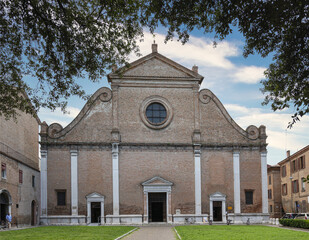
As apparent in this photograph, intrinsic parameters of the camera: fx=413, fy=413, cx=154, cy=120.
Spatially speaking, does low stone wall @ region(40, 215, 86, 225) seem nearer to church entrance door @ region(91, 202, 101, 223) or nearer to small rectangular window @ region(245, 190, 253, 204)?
church entrance door @ region(91, 202, 101, 223)

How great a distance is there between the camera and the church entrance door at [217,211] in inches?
1364

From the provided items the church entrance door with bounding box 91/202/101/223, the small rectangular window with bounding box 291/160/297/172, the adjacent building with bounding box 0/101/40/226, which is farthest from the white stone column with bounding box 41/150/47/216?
the small rectangular window with bounding box 291/160/297/172

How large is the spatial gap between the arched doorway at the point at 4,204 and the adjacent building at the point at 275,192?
1466 inches

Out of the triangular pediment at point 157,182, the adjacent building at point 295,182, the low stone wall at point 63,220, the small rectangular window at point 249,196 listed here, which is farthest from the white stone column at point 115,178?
the adjacent building at point 295,182

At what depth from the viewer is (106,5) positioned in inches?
504

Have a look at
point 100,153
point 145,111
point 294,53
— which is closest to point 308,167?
point 145,111

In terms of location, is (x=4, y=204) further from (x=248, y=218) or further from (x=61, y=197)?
(x=248, y=218)

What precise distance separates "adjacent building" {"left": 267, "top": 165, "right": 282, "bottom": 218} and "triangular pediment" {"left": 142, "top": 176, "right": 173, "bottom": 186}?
26.9m

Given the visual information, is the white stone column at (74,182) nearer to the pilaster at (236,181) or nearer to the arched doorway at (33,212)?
the arched doorway at (33,212)

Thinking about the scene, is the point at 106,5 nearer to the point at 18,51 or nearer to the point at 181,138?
the point at 18,51

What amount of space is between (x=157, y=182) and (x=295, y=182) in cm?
2101

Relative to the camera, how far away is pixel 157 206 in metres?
34.5

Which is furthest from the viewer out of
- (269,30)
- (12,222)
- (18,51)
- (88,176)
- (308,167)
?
(308,167)

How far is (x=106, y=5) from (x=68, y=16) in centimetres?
125
